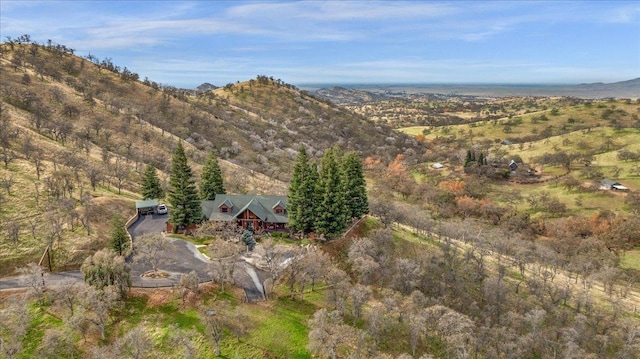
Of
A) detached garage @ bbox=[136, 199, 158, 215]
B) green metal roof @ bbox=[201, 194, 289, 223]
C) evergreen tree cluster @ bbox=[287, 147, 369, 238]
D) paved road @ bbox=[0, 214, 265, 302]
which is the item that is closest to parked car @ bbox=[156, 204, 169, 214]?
detached garage @ bbox=[136, 199, 158, 215]

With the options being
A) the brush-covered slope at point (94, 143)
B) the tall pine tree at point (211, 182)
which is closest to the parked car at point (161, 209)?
the brush-covered slope at point (94, 143)

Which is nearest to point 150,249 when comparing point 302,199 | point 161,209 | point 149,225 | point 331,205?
point 149,225

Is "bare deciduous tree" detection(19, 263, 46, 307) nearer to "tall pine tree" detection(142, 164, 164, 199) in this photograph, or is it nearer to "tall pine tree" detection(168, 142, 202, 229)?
"tall pine tree" detection(168, 142, 202, 229)

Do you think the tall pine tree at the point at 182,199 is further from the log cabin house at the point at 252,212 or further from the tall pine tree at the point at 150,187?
the tall pine tree at the point at 150,187

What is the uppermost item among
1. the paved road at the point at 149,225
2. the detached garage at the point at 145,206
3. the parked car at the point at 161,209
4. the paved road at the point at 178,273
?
the detached garage at the point at 145,206

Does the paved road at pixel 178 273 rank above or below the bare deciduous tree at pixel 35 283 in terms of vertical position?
below

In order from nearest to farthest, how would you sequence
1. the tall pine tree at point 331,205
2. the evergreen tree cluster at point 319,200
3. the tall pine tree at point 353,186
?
1. the tall pine tree at point 331,205
2. the evergreen tree cluster at point 319,200
3. the tall pine tree at point 353,186

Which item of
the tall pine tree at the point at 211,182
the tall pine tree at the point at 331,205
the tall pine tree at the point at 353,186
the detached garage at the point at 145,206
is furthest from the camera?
the tall pine tree at the point at 211,182

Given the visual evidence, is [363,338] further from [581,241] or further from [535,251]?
[581,241]
